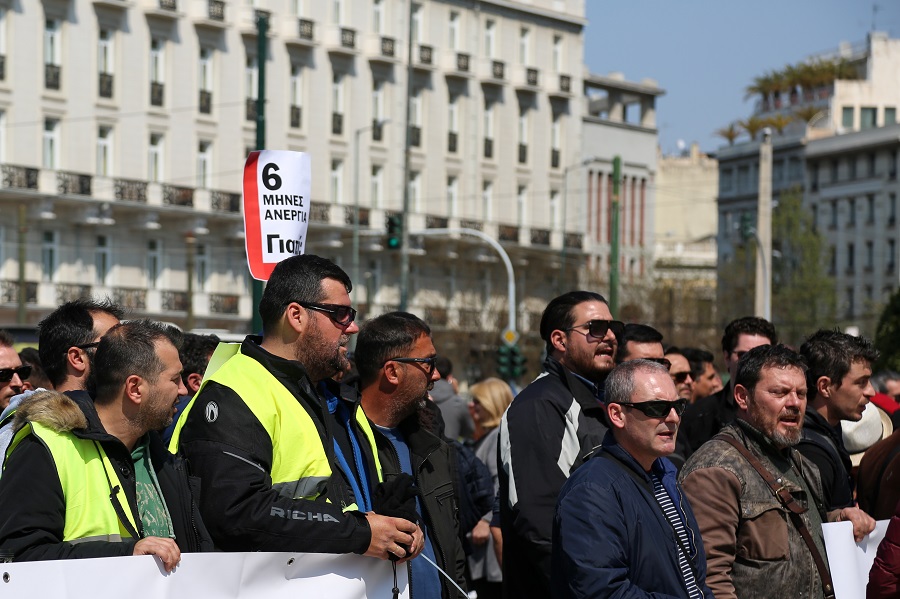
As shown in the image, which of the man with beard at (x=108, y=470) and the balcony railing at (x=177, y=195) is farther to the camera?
the balcony railing at (x=177, y=195)

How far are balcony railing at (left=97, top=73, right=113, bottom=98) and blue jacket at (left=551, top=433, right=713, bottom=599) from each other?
173ft

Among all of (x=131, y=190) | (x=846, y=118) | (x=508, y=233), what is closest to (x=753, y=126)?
(x=846, y=118)

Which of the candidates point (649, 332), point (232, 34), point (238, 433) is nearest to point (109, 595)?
point (238, 433)

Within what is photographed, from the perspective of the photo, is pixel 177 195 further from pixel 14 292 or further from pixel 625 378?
pixel 625 378

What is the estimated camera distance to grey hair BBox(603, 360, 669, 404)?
20.6 ft

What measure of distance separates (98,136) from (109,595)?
5315 centimetres

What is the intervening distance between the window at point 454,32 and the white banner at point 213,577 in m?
65.2

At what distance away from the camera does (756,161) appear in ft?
335

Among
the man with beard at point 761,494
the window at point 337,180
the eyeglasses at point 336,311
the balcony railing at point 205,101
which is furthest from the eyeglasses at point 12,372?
the window at point 337,180

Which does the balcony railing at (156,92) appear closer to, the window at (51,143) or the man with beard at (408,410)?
the window at (51,143)

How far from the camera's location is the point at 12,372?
8.17 metres

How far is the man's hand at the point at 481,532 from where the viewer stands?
10.6 m

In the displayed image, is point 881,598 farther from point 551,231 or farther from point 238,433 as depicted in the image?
point 551,231

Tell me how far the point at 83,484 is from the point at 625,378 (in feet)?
6.92
